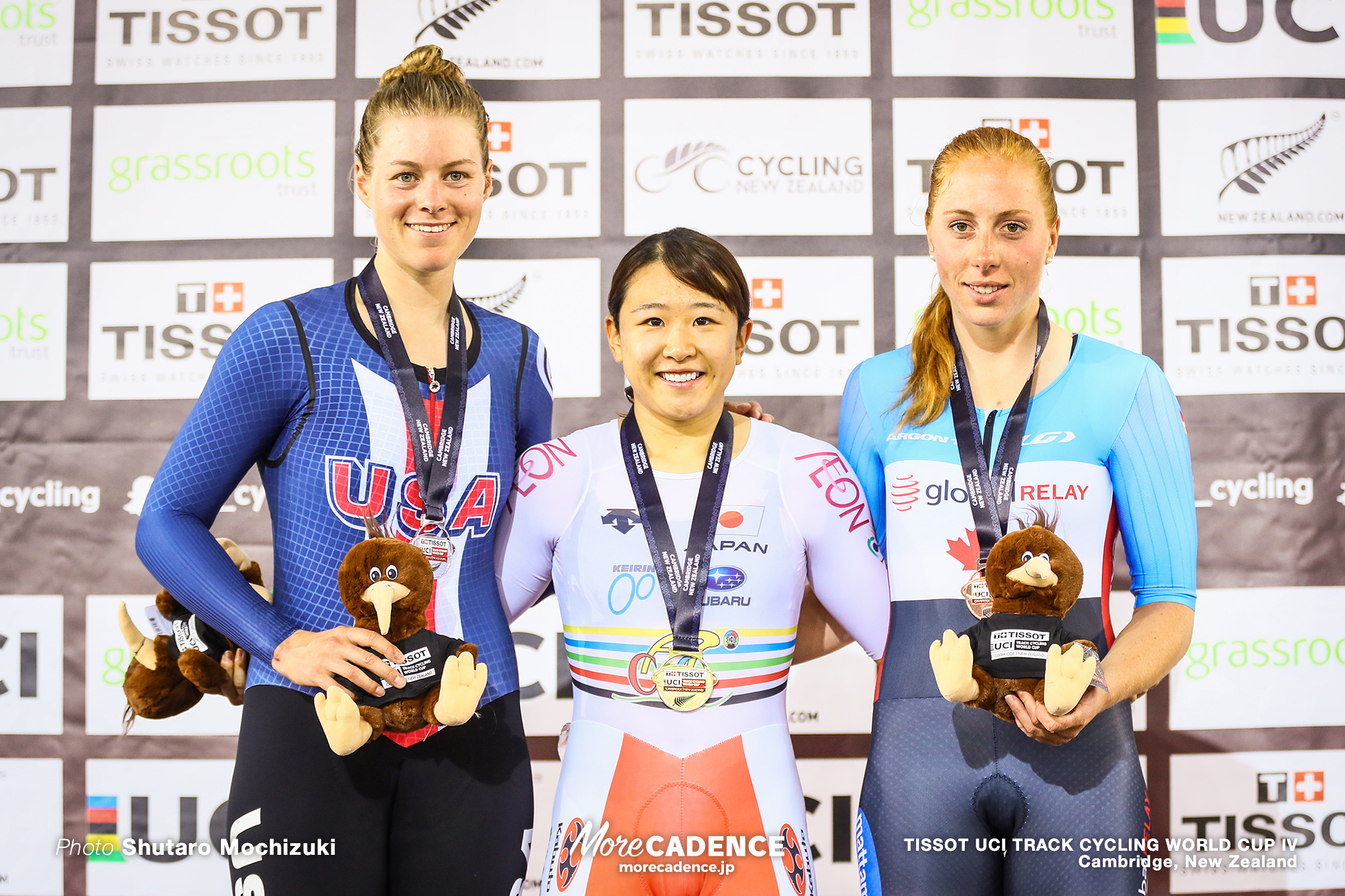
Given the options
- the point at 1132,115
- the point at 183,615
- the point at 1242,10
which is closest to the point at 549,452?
the point at 183,615

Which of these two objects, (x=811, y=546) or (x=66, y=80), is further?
(x=66, y=80)

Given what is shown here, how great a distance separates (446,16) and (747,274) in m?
1.40

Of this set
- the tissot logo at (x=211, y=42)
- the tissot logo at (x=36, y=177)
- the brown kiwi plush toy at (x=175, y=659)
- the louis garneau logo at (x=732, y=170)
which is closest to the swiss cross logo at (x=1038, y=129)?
the louis garneau logo at (x=732, y=170)

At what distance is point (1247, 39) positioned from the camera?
3170 millimetres

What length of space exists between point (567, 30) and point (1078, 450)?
236 cm

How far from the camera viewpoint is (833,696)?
3090mm

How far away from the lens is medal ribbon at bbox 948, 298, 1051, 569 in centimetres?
165

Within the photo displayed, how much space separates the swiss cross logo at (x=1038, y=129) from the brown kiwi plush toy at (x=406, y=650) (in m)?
2.69

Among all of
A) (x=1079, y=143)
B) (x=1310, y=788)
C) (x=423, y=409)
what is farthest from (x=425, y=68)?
(x=1310, y=788)

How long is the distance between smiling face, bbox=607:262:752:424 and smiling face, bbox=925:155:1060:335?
0.47m

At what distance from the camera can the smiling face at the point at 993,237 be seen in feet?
5.53

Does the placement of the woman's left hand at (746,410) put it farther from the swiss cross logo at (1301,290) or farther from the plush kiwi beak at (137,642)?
the swiss cross logo at (1301,290)

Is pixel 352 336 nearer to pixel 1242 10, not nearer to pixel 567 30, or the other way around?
pixel 567 30

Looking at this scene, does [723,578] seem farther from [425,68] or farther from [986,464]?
[425,68]
